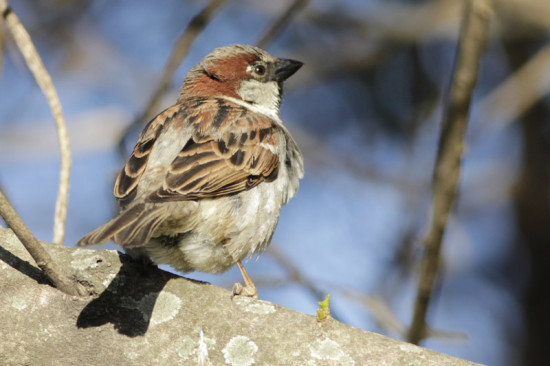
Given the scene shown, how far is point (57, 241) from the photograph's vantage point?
418 centimetres

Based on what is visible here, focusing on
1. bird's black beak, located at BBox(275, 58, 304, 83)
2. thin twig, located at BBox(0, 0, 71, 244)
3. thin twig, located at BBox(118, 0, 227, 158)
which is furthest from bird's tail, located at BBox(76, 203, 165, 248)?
bird's black beak, located at BBox(275, 58, 304, 83)

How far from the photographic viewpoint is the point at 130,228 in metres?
3.56

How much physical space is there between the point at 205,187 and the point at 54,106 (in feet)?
3.47

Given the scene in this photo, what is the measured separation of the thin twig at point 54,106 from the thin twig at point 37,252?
1023 mm

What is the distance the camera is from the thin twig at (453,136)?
4281 millimetres

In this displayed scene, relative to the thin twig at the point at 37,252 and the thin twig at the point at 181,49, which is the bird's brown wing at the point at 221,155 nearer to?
the thin twig at the point at 181,49

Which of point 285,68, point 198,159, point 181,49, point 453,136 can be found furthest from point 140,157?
point 285,68

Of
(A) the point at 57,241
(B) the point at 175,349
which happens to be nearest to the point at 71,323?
(B) the point at 175,349

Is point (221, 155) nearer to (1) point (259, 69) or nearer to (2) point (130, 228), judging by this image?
(2) point (130, 228)

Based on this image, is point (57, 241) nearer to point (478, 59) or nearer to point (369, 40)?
point (478, 59)

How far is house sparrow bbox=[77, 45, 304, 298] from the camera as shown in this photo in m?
3.95

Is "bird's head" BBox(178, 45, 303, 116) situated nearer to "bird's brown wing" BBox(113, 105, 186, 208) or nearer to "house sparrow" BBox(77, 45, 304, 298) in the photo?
"house sparrow" BBox(77, 45, 304, 298)

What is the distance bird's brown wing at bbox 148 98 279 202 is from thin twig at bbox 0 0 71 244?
613 millimetres

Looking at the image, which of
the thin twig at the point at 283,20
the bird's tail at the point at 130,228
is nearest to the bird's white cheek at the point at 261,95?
the thin twig at the point at 283,20
